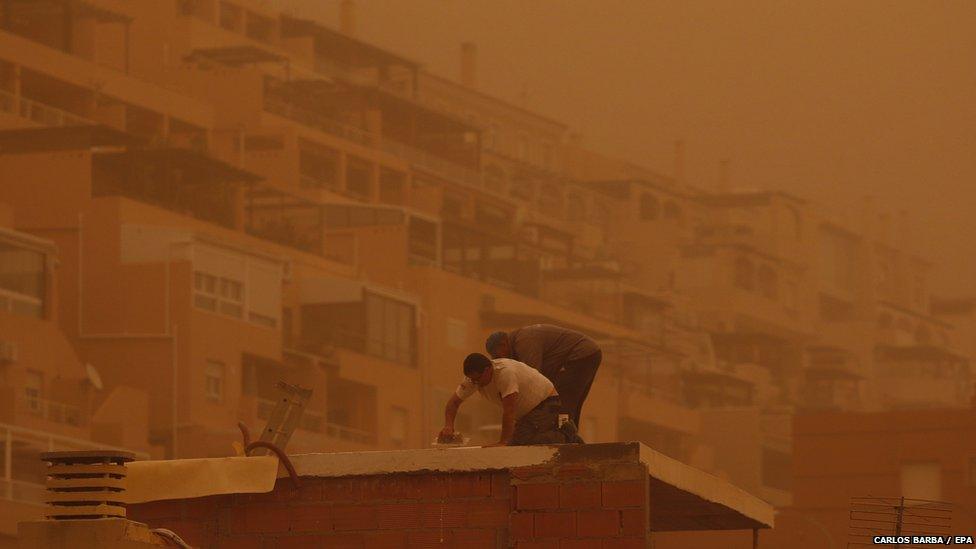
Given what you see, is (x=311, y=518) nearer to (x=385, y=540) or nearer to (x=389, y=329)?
(x=385, y=540)

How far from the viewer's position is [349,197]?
8075 cm

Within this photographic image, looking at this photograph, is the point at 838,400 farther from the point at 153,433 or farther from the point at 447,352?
the point at 153,433

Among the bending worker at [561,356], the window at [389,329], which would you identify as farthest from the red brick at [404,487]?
the window at [389,329]

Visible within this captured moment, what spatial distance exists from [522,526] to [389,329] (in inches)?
Result: 2270

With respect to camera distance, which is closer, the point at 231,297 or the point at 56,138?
the point at 56,138

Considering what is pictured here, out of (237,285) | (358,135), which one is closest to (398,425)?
(237,285)

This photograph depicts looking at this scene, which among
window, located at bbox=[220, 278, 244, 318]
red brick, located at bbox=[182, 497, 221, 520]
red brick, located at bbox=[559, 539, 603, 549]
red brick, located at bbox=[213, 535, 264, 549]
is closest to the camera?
red brick, located at bbox=[559, 539, 603, 549]

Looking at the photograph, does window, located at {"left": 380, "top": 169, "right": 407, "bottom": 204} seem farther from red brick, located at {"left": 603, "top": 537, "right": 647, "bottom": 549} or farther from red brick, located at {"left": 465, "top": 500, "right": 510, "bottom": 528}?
red brick, located at {"left": 603, "top": 537, "right": 647, "bottom": 549}

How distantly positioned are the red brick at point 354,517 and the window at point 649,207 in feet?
353

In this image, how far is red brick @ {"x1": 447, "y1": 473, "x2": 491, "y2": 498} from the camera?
34.1 ft

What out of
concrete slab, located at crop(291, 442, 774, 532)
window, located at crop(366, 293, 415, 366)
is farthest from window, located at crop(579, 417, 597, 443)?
concrete slab, located at crop(291, 442, 774, 532)

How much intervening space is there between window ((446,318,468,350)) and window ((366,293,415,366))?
10.6 ft

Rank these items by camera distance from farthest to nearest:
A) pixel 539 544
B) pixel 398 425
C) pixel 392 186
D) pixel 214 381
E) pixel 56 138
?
pixel 392 186, pixel 398 425, pixel 56 138, pixel 214 381, pixel 539 544

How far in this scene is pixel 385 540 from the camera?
413 inches
